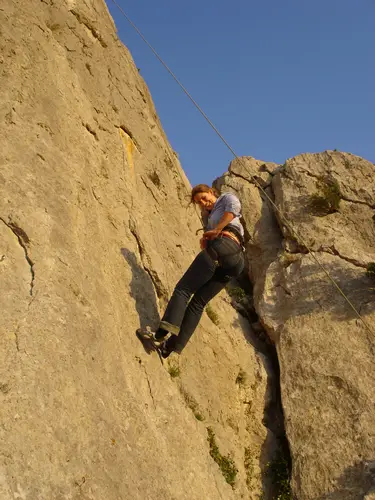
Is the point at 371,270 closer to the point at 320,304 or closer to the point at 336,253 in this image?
the point at 336,253

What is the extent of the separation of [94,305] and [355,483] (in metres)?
5.76

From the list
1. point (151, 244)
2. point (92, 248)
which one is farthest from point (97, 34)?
point (92, 248)

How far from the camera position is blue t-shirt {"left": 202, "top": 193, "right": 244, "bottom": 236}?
7988 mm

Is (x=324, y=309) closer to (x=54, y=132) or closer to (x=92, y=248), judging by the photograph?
(x=92, y=248)

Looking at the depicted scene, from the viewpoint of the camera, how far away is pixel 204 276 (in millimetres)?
7852

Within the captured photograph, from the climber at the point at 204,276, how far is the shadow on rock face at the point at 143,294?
217mm

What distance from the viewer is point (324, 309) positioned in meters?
12.1

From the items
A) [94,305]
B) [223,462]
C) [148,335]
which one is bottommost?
[223,462]

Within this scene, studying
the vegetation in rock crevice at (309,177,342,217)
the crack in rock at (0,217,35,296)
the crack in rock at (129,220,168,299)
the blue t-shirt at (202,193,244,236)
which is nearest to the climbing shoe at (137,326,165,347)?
the crack in rock at (129,220,168,299)

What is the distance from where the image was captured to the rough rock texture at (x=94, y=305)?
5223 millimetres

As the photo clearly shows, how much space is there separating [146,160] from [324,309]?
19.1 feet

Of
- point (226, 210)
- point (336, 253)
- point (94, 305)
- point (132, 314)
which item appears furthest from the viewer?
point (336, 253)

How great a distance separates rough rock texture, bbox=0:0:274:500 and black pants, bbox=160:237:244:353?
0.63 m

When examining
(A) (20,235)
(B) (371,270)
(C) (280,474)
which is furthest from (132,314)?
(B) (371,270)
